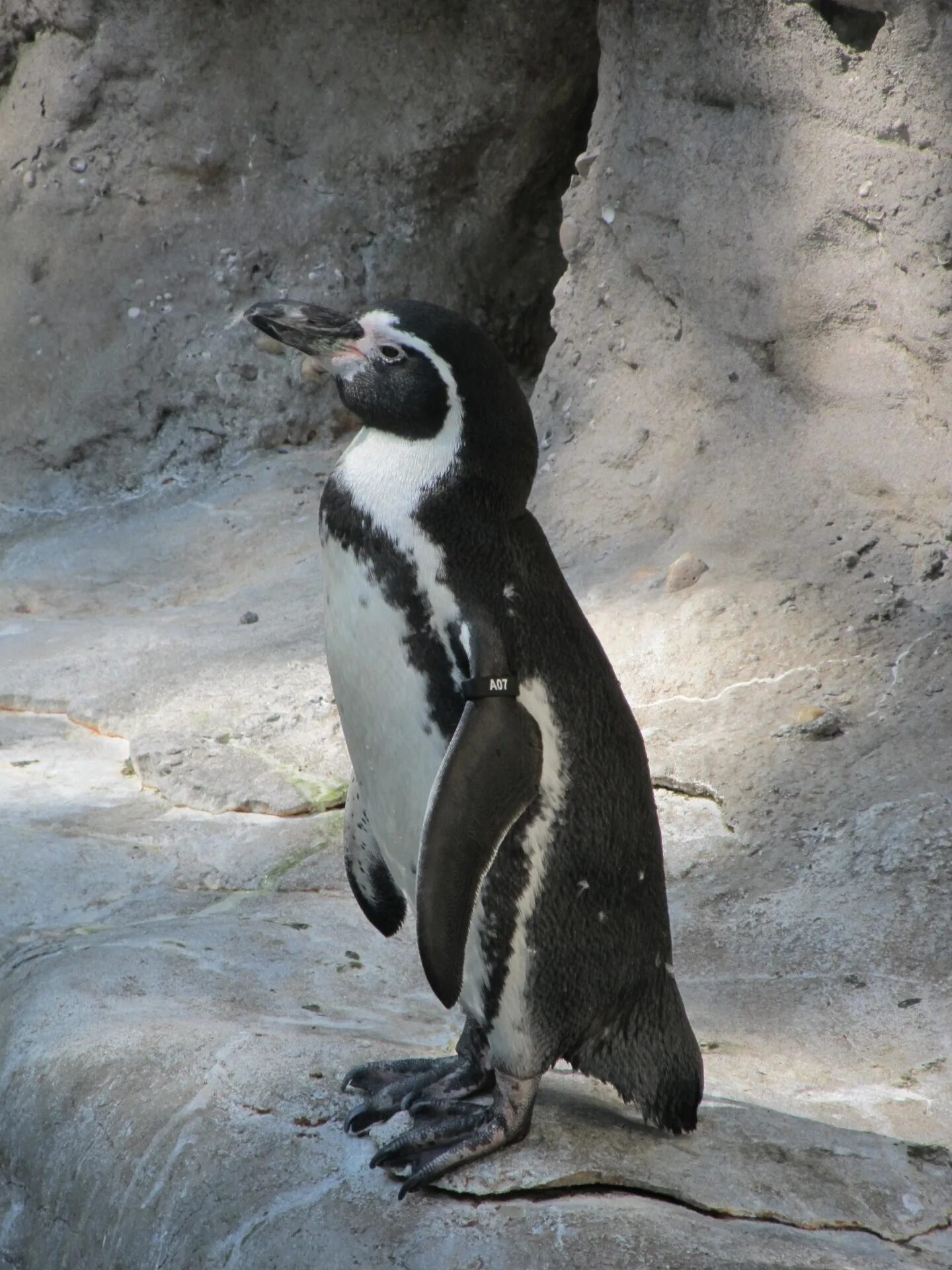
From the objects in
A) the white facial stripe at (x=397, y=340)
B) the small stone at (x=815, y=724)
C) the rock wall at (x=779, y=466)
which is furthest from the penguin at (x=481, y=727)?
the small stone at (x=815, y=724)

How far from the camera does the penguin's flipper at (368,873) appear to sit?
1.83 m

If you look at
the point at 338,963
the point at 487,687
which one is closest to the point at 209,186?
the point at 338,963

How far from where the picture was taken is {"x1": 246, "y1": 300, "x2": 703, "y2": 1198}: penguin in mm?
1558

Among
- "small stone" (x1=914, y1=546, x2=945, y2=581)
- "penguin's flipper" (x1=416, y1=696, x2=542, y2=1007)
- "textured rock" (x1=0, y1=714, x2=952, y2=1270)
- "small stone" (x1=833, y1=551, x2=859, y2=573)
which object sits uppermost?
"penguin's flipper" (x1=416, y1=696, x2=542, y2=1007)

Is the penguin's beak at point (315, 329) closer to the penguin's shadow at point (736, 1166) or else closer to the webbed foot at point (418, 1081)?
the webbed foot at point (418, 1081)

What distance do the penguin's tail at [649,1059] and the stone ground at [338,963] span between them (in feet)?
0.14

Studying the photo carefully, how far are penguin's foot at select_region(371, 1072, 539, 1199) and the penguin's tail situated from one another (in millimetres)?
→ 93

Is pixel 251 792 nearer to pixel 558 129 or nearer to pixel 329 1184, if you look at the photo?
pixel 329 1184

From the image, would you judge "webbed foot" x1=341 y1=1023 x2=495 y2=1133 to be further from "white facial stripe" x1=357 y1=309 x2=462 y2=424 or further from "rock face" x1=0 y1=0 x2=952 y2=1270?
"white facial stripe" x1=357 y1=309 x2=462 y2=424

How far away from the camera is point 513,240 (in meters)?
4.96

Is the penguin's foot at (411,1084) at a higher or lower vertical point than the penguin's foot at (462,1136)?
lower

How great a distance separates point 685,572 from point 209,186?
7.51 ft

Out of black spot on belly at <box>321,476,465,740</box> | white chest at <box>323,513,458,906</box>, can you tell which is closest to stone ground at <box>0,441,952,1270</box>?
white chest at <box>323,513,458,906</box>

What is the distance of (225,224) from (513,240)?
94 centimetres
